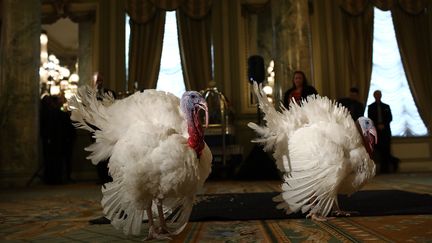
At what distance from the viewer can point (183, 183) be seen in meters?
2.21

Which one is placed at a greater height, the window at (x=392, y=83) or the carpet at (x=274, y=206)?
the window at (x=392, y=83)

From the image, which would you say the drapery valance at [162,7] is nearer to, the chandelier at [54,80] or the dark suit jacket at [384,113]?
the chandelier at [54,80]

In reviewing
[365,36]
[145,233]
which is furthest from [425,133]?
[145,233]

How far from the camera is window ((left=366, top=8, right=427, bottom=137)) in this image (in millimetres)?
8875

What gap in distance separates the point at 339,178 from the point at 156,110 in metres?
1.28

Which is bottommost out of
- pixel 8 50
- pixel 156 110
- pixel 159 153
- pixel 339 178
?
pixel 339 178

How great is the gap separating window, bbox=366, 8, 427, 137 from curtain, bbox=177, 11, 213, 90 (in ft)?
11.4

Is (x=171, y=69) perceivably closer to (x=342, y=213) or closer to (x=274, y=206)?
(x=274, y=206)

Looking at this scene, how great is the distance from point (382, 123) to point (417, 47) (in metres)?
2.05

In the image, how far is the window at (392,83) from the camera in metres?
8.88

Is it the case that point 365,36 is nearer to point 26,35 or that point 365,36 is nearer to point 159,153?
point 26,35

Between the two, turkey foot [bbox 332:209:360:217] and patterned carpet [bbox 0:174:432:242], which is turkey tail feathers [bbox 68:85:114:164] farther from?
turkey foot [bbox 332:209:360:217]

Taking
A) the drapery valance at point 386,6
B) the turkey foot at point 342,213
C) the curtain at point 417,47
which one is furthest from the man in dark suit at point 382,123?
the turkey foot at point 342,213

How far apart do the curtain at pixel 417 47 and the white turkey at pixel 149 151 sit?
7.57 metres
